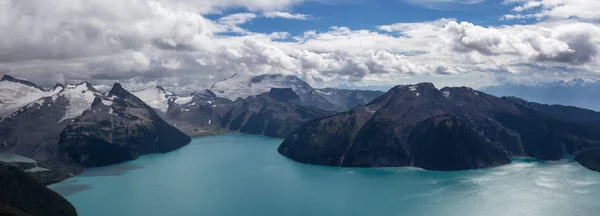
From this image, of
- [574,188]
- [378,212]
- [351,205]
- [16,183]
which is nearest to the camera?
[16,183]

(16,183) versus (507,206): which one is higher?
(16,183)

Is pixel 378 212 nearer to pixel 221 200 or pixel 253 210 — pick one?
pixel 253 210

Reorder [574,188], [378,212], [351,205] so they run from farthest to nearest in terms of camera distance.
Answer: [574,188], [351,205], [378,212]

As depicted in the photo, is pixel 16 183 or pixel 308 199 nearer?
pixel 16 183

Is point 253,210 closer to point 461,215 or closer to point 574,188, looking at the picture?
point 461,215

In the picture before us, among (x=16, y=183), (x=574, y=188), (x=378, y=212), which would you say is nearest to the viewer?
(x=16, y=183)

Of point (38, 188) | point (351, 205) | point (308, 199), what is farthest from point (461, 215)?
point (38, 188)

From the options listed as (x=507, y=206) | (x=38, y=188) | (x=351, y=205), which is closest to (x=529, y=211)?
(x=507, y=206)
